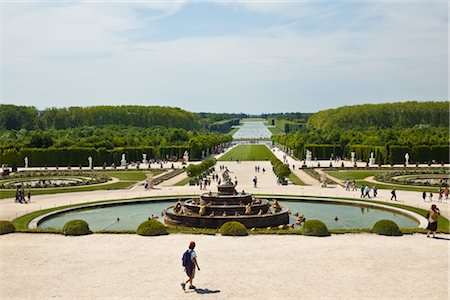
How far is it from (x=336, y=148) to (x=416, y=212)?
66543mm

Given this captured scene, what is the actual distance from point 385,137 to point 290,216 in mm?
67002

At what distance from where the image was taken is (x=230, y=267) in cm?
1806

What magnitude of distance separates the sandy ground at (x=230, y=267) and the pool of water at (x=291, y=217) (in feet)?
19.0

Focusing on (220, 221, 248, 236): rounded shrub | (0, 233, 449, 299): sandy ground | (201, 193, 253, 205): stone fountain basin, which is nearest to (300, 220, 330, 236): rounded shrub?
(0, 233, 449, 299): sandy ground

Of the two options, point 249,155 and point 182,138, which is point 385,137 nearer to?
point 249,155

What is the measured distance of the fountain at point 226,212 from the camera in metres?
28.3

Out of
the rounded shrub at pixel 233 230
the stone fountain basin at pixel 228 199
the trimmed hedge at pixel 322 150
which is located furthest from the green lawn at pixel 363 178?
the trimmed hedge at pixel 322 150

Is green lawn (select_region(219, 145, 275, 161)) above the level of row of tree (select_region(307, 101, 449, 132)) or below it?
below

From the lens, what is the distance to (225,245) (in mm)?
21719

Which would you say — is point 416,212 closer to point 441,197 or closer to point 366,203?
point 366,203

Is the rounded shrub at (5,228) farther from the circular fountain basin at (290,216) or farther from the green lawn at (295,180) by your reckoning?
the green lawn at (295,180)

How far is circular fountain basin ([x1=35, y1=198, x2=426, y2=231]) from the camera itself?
29.8m

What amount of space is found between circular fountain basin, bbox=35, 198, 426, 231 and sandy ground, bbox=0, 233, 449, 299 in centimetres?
585

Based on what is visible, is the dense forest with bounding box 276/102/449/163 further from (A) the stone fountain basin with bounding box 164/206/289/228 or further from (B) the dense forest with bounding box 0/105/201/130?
(B) the dense forest with bounding box 0/105/201/130
